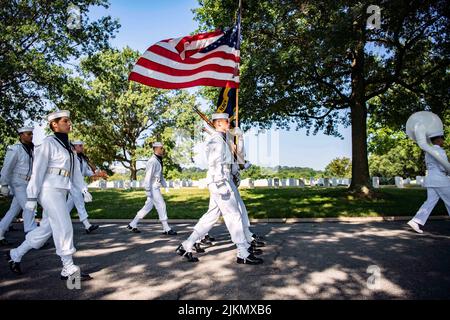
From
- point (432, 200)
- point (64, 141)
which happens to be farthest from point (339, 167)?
point (64, 141)

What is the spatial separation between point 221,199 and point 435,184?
479 cm

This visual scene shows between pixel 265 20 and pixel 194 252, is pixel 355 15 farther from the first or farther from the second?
pixel 194 252

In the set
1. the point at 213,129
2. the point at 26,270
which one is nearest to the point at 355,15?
the point at 213,129

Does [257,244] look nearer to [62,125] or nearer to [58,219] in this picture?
[58,219]

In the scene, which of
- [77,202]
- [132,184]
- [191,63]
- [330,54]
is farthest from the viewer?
[132,184]

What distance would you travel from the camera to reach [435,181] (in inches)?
262

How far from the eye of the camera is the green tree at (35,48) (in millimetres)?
14664

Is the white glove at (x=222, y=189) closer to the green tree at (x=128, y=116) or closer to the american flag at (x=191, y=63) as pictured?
the american flag at (x=191, y=63)

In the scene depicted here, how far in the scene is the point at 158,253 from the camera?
565cm

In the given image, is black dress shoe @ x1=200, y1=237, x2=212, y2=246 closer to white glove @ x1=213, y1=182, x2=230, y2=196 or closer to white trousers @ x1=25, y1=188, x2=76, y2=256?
white glove @ x1=213, y1=182, x2=230, y2=196

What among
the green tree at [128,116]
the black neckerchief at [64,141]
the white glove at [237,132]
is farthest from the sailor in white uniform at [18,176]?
the green tree at [128,116]

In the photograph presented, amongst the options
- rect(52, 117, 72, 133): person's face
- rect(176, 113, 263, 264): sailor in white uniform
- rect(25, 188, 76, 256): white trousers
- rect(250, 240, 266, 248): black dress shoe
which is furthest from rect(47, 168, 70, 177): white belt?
rect(250, 240, 266, 248): black dress shoe

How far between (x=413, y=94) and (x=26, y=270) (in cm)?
1790

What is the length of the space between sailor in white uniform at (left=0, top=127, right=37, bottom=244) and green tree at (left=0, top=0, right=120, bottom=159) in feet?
29.9
